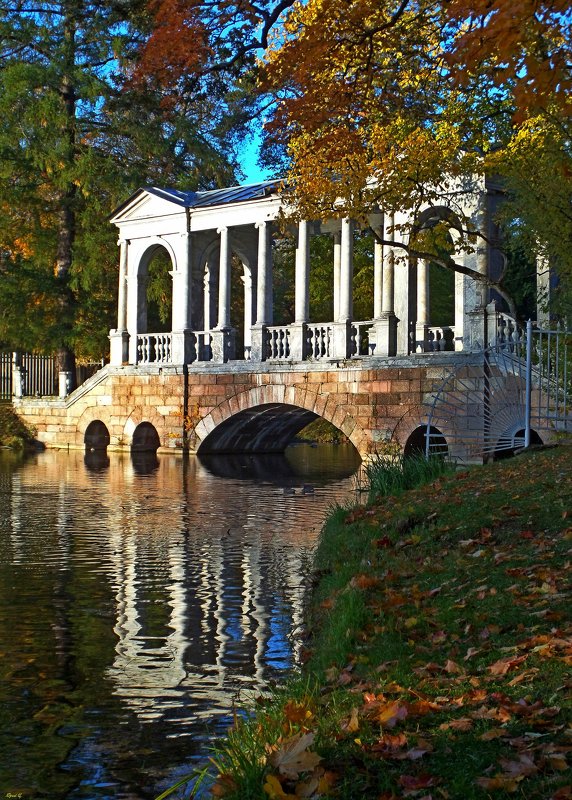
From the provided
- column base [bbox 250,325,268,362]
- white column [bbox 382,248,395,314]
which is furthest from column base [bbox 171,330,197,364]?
white column [bbox 382,248,395,314]

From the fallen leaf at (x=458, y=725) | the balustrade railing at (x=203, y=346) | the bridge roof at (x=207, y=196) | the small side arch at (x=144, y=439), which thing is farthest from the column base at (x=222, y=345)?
the fallen leaf at (x=458, y=725)

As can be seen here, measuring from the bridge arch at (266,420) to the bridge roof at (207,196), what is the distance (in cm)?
512

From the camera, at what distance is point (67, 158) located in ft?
111

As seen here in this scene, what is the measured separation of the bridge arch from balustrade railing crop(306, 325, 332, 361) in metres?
0.97

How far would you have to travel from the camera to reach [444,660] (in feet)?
19.4

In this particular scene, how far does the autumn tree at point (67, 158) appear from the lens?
33406 millimetres

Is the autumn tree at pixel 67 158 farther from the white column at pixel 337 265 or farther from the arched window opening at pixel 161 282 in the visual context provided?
the white column at pixel 337 265

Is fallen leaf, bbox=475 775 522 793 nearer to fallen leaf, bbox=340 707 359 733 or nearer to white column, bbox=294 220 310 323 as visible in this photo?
fallen leaf, bbox=340 707 359 733

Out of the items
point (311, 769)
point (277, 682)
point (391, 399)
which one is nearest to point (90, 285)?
point (391, 399)

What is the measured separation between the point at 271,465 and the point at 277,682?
20.7 metres

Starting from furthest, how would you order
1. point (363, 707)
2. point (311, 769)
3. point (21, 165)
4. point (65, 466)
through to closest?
point (21, 165) < point (65, 466) < point (363, 707) < point (311, 769)

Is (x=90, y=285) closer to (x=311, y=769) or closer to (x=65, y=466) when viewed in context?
(x=65, y=466)

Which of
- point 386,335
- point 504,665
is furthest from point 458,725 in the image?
point 386,335

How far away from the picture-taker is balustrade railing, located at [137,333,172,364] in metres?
30.8
